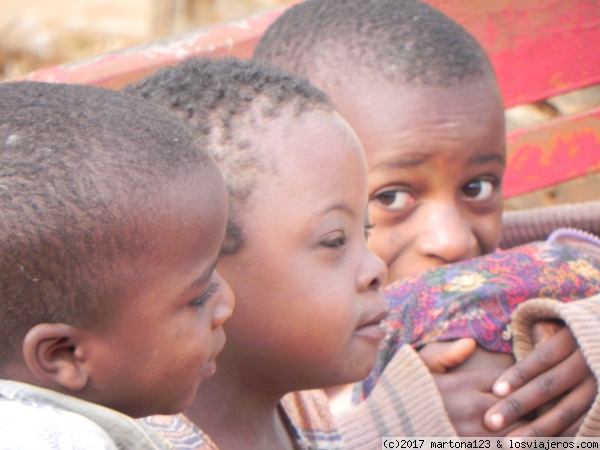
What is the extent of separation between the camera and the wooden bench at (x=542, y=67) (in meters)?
4.00

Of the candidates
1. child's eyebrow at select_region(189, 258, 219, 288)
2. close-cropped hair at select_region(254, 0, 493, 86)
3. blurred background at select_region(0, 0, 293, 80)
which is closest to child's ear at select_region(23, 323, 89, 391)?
child's eyebrow at select_region(189, 258, 219, 288)

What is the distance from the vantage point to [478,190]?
2.77m

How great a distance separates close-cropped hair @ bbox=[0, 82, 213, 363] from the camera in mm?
1323

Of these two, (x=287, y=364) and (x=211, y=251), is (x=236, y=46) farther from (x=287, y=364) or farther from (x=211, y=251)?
(x=211, y=251)

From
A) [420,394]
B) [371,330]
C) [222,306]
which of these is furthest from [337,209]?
[420,394]

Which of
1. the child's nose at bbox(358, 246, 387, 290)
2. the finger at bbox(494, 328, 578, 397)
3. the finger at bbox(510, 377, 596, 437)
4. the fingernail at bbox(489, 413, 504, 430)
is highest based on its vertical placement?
the child's nose at bbox(358, 246, 387, 290)

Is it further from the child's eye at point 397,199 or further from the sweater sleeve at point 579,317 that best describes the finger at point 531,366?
the child's eye at point 397,199

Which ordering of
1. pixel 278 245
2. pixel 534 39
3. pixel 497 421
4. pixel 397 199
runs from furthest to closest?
pixel 534 39
pixel 397 199
pixel 497 421
pixel 278 245

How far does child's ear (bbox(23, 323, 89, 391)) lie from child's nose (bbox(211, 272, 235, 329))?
24 cm

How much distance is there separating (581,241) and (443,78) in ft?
2.17

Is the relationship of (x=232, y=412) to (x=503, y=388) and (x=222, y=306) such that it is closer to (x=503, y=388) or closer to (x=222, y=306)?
(x=222, y=306)

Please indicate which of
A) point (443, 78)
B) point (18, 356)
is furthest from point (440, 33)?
point (18, 356)

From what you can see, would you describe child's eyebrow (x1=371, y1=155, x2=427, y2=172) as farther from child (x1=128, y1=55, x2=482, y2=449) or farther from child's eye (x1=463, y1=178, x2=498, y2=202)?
child (x1=128, y1=55, x2=482, y2=449)

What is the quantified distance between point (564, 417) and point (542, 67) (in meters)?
2.29
